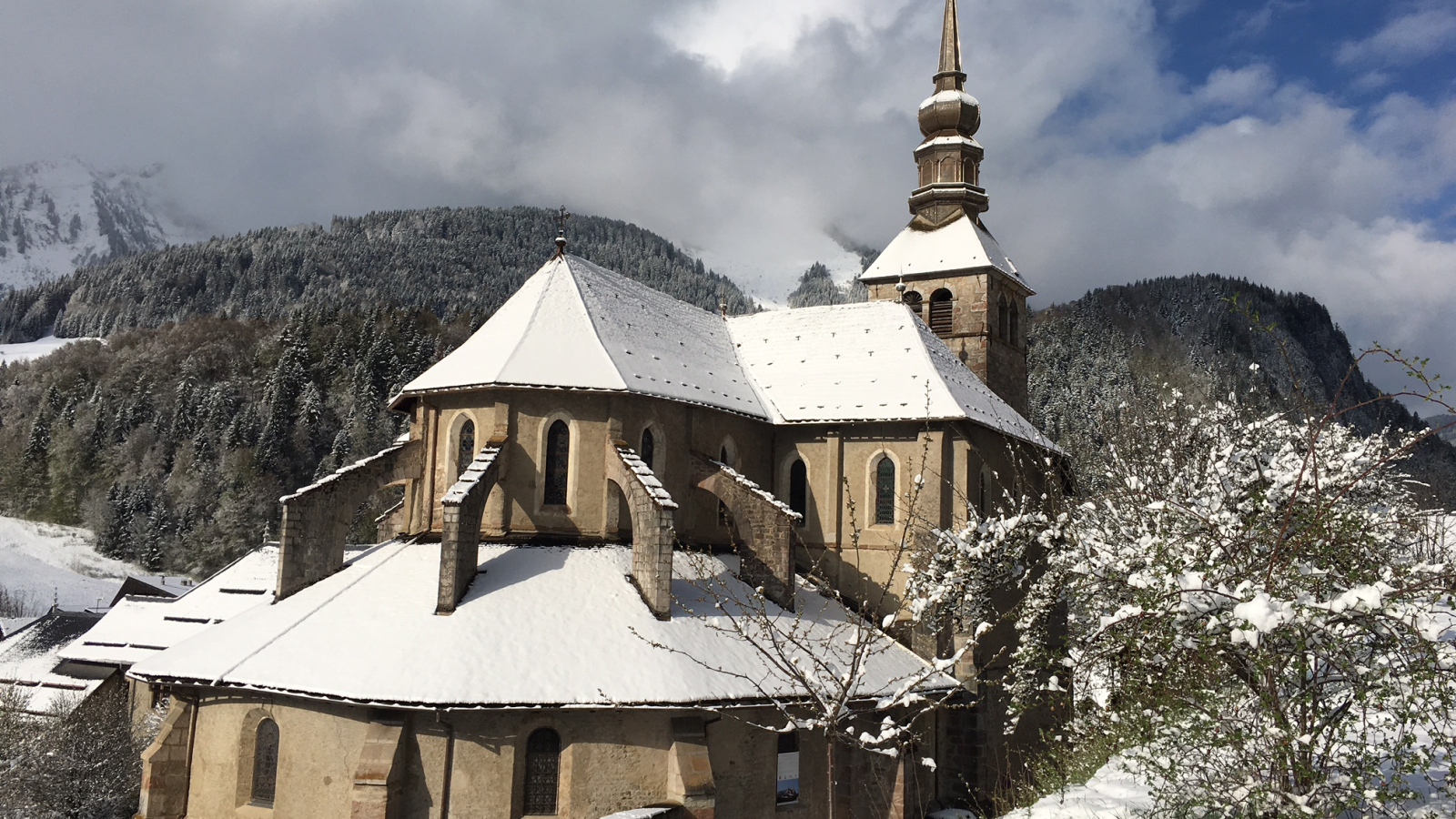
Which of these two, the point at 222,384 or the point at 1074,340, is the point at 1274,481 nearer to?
the point at 222,384

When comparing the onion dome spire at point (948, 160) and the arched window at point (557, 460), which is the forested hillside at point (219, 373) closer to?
the onion dome spire at point (948, 160)

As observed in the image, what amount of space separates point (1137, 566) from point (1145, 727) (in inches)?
95.9

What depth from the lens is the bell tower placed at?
34938 millimetres

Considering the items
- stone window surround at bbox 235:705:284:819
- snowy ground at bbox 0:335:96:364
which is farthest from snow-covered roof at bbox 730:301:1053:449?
snowy ground at bbox 0:335:96:364

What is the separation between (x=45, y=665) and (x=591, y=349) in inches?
1167

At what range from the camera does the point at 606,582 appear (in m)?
21.8

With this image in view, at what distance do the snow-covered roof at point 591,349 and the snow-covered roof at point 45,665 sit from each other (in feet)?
59.7

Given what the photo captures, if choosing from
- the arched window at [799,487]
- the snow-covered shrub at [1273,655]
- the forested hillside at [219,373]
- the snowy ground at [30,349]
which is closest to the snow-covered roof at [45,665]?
the arched window at [799,487]

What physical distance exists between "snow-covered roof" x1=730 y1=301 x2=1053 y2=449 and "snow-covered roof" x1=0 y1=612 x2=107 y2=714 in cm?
2371

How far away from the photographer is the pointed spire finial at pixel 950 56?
3797cm

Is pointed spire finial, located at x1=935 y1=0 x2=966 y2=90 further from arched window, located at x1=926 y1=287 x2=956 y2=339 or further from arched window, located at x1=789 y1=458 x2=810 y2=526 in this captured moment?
arched window, located at x1=789 y1=458 x2=810 y2=526

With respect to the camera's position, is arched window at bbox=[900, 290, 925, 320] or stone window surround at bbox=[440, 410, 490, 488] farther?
arched window at bbox=[900, 290, 925, 320]

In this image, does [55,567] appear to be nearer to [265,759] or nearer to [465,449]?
[465,449]

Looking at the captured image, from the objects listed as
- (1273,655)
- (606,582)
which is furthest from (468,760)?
(1273,655)
